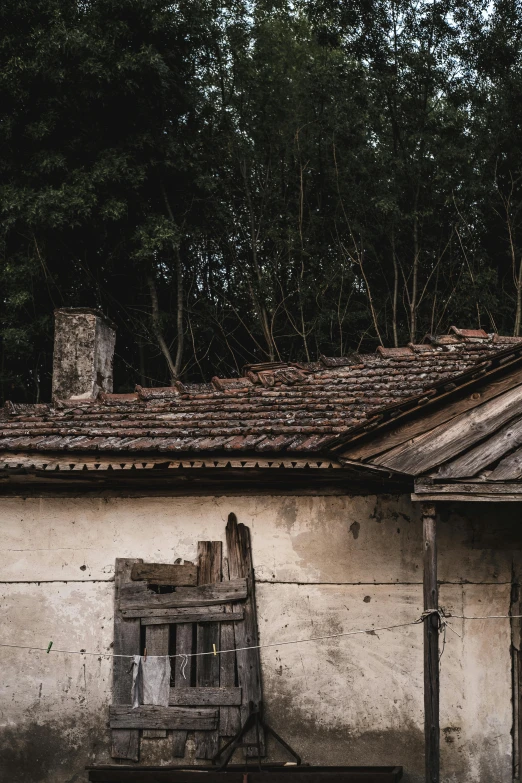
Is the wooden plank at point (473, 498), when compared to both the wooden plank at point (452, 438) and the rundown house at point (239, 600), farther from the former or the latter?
the rundown house at point (239, 600)

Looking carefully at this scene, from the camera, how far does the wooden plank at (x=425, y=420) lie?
633cm

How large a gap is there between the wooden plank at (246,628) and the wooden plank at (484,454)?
2223 millimetres

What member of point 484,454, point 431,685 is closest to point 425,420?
point 484,454

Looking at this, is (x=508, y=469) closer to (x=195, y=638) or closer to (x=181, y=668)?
(x=195, y=638)

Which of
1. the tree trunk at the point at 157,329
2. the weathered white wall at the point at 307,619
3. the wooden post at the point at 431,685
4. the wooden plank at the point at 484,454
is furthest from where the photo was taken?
the tree trunk at the point at 157,329

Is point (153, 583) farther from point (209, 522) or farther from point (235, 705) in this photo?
point (235, 705)

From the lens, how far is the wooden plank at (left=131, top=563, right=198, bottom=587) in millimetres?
7520

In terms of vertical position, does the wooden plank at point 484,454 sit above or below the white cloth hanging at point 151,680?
above

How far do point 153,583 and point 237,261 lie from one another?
12876 mm

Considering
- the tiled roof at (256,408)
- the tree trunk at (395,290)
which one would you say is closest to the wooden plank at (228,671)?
the tiled roof at (256,408)

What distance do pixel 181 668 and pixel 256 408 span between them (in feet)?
8.04

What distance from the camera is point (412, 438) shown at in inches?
247

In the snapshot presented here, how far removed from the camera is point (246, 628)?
7.35m

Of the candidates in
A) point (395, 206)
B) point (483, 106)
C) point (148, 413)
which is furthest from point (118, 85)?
point (148, 413)
